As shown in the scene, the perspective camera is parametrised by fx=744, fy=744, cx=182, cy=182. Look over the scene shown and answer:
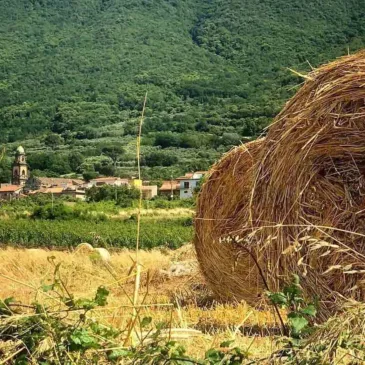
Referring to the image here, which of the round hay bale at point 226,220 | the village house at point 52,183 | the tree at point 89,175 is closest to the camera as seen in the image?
the round hay bale at point 226,220

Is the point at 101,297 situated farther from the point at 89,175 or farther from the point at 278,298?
the point at 89,175

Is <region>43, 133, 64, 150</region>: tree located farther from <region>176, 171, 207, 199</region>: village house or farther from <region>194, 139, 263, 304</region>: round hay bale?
<region>194, 139, 263, 304</region>: round hay bale

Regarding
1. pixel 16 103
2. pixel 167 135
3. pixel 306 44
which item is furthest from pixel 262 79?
pixel 16 103

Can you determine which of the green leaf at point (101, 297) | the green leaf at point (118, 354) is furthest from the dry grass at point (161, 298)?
the green leaf at point (118, 354)

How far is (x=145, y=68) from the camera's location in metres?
97.1

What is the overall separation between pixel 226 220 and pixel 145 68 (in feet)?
302

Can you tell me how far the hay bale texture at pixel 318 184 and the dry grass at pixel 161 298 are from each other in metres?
0.43

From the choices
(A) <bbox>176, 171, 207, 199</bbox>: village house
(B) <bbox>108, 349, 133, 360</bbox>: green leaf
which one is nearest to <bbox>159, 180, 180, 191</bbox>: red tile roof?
(A) <bbox>176, 171, 207, 199</bbox>: village house

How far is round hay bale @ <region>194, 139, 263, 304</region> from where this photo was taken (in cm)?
608

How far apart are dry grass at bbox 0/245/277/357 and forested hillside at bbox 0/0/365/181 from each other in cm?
5140

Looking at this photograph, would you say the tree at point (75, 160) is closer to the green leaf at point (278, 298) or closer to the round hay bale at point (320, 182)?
the round hay bale at point (320, 182)

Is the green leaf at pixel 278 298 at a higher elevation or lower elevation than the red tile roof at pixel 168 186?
higher

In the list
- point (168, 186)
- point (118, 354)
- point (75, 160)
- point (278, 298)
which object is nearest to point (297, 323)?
point (278, 298)

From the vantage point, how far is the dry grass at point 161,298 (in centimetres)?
293
